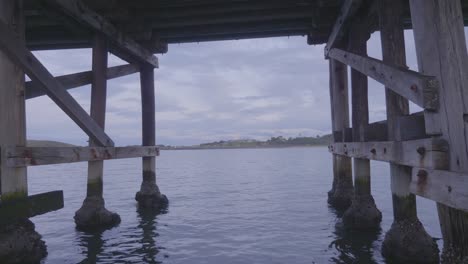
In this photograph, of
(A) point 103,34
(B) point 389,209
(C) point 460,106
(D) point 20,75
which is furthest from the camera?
(B) point 389,209

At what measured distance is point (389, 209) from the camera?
11.6 m

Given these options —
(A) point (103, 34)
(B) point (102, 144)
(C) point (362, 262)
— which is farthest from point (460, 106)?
(A) point (103, 34)

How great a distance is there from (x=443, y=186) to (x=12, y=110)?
18.3 feet

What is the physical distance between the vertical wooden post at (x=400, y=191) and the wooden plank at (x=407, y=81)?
0.47 metres

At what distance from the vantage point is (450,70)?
2.97 meters

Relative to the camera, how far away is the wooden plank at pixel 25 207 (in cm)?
496

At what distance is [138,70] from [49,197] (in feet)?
18.1

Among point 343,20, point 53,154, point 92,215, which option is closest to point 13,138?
point 53,154

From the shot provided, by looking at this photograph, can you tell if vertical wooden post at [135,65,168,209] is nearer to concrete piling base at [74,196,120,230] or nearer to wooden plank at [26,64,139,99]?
wooden plank at [26,64,139,99]

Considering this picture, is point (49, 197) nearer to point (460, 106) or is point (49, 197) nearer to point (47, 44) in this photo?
point (460, 106)

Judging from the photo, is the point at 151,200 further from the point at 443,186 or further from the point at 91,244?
the point at 443,186

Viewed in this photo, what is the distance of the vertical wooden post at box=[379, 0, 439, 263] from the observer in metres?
5.00

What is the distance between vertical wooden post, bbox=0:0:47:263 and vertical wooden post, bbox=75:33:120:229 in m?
2.22

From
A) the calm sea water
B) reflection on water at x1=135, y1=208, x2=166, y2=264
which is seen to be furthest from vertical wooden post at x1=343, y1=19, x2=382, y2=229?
reflection on water at x1=135, y1=208, x2=166, y2=264
